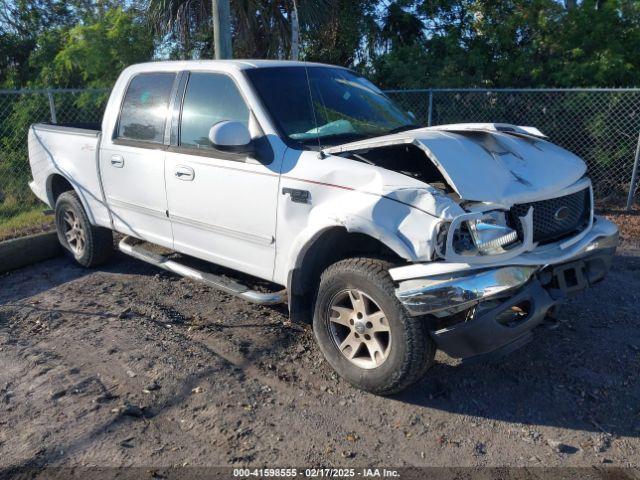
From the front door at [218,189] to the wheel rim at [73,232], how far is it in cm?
179

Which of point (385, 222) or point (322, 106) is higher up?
point (322, 106)

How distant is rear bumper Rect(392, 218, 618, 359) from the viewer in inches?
124

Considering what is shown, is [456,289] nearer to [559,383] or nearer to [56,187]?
[559,383]

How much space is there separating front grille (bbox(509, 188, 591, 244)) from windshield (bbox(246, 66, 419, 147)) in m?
1.37

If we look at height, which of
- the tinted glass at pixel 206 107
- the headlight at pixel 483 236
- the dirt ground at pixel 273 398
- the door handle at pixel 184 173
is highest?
the tinted glass at pixel 206 107

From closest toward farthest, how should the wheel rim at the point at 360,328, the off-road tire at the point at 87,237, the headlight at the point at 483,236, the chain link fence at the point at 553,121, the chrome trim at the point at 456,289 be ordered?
the chrome trim at the point at 456,289 → the headlight at the point at 483,236 → the wheel rim at the point at 360,328 → the off-road tire at the point at 87,237 → the chain link fence at the point at 553,121

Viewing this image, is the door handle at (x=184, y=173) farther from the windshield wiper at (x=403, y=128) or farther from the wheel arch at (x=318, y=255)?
the windshield wiper at (x=403, y=128)

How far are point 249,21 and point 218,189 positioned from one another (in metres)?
7.74

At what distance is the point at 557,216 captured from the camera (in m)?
3.69

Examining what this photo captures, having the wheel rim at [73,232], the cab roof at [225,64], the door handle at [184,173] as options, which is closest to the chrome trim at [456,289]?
the door handle at [184,173]

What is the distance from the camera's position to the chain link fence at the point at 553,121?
8656 mm

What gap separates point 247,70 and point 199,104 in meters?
0.51

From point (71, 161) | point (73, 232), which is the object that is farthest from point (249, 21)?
point (73, 232)

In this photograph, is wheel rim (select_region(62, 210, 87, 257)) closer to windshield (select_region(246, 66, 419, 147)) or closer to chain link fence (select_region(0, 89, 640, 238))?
chain link fence (select_region(0, 89, 640, 238))
